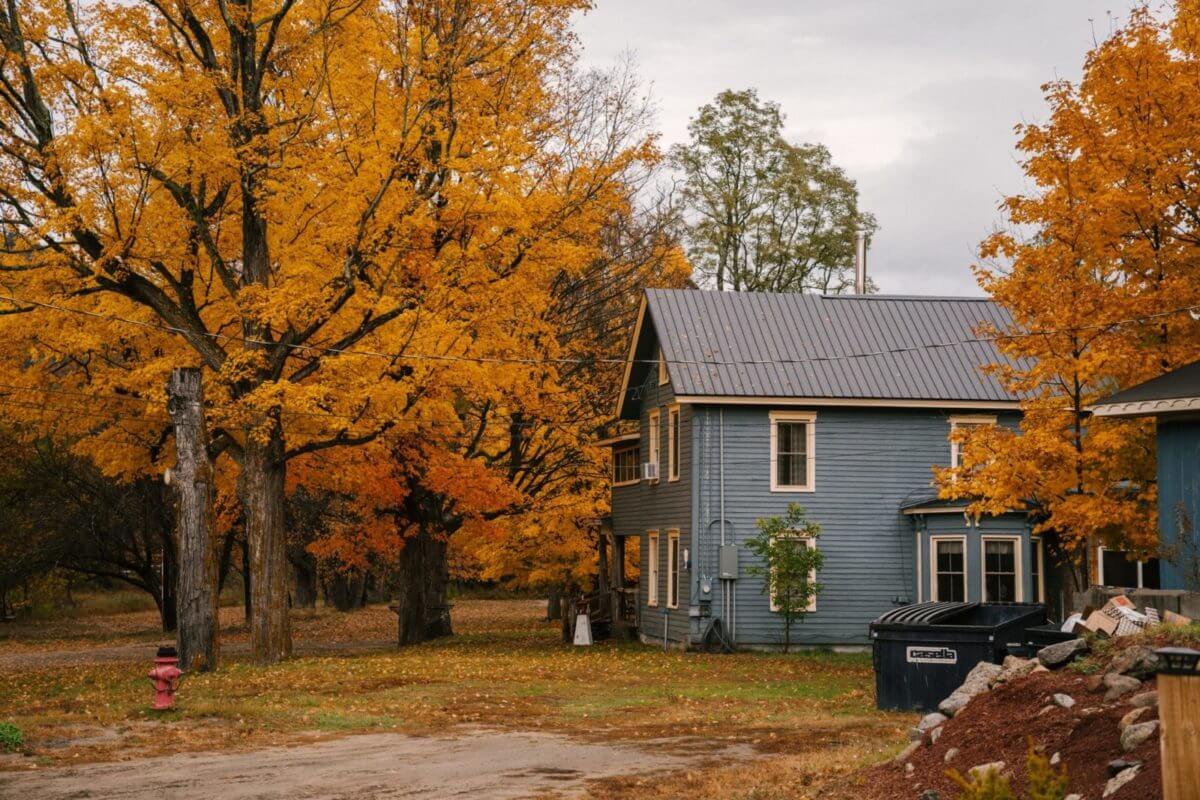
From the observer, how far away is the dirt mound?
366 inches

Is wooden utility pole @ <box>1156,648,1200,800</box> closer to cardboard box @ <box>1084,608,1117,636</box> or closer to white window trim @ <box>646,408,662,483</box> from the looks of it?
cardboard box @ <box>1084,608,1117,636</box>

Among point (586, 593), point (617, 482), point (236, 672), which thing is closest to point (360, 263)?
point (236, 672)

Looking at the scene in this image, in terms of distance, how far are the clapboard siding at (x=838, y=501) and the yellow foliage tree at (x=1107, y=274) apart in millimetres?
10650

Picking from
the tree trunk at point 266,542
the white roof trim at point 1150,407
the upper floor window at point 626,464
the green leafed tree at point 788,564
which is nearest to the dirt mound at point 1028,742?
the white roof trim at point 1150,407

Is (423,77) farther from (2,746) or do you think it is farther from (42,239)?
(2,746)

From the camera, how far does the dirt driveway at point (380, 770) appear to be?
1169 centimetres

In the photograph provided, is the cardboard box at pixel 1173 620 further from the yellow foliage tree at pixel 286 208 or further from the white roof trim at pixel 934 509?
the white roof trim at pixel 934 509

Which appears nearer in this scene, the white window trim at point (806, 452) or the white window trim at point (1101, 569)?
the white window trim at point (1101, 569)

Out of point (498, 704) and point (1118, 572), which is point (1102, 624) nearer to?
point (498, 704)

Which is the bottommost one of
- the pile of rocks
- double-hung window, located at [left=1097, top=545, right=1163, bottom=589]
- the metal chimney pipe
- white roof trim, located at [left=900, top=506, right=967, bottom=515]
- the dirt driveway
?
the dirt driveway

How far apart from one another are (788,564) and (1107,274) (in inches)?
432

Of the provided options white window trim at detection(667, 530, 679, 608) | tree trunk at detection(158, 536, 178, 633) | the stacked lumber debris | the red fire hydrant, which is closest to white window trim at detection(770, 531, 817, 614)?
white window trim at detection(667, 530, 679, 608)

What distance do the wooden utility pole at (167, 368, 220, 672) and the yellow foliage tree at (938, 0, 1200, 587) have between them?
12966mm

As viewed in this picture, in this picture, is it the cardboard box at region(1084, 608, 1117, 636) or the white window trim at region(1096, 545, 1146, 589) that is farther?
the white window trim at region(1096, 545, 1146, 589)
